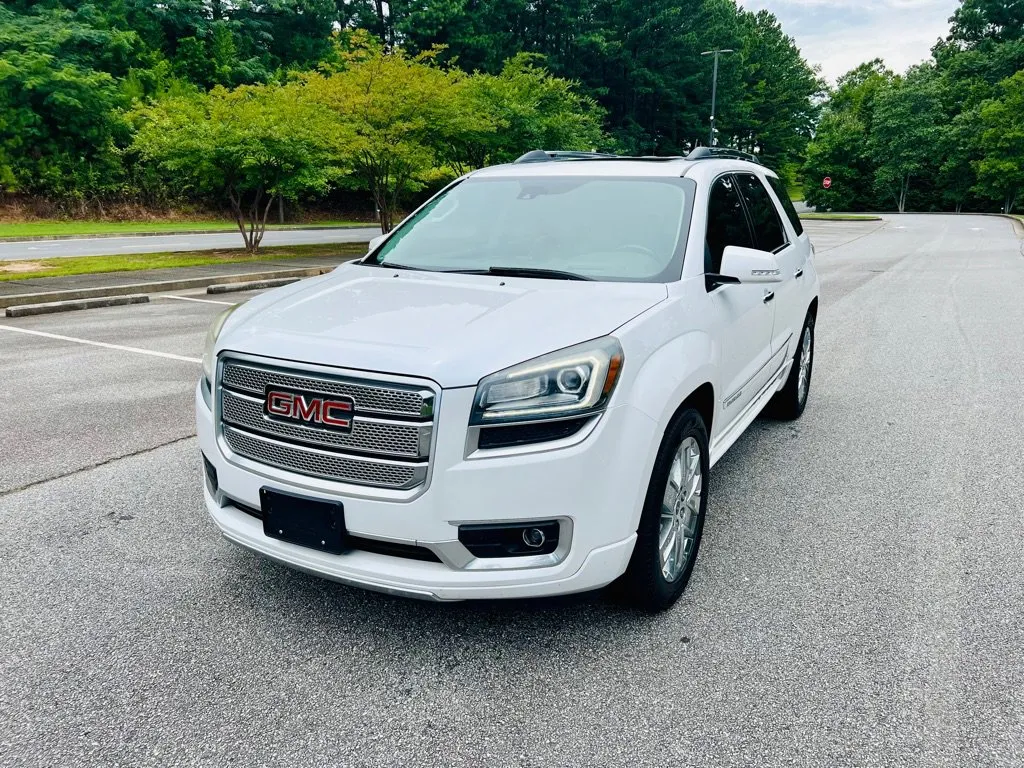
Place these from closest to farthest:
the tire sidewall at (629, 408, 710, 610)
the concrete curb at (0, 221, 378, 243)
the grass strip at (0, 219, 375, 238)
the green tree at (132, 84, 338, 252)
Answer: the tire sidewall at (629, 408, 710, 610)
the green tree at (132, 84, 338, 252)
the concrete curb at (0, 221, 378, 243)
the grass strip at (0, 219, 375, 238)

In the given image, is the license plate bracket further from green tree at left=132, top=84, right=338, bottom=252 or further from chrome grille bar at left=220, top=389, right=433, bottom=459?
green tree at left=132, top=84, right=338, bottom=252

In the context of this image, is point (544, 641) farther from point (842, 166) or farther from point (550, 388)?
point (842, 166)

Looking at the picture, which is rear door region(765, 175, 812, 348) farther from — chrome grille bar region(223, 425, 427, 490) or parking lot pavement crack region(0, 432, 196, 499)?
parking lot pavement crack region(0, 432, 196, 499)

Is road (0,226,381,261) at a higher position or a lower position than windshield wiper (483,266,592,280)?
lower

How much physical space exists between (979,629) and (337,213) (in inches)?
1865

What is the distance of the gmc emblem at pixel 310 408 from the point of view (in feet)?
8.66

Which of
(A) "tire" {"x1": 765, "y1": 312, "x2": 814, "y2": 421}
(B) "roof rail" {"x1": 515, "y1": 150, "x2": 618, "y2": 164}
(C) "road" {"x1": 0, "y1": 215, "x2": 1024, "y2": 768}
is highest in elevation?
(B) "roof rail" {"x1": 515, "y1": 150, "x2": 618, "y2": 164}

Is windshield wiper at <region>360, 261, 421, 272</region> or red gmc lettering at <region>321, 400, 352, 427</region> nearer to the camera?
red gmc lettering at <region>321, 400, 352, 427</region>

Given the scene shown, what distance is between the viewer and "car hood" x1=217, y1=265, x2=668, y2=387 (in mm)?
2602

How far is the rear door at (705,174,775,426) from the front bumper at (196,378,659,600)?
1.17 metres

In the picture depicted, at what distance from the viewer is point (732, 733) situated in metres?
2.48

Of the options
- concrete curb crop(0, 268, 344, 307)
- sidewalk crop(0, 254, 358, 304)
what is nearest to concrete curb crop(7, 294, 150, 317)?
concrete curb crop(0, 268, 344, 307)

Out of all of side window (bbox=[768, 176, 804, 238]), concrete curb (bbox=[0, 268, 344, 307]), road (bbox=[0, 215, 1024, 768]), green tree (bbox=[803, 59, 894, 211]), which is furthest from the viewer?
green tree (bbox=[803, 59, 894, 211])

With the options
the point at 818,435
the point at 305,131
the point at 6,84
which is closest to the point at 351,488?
the point at 818,435
